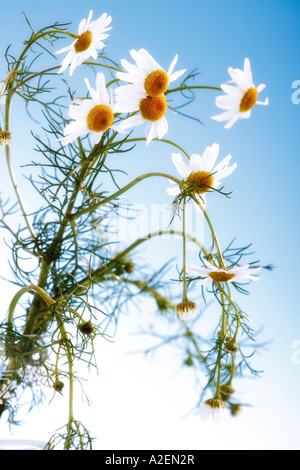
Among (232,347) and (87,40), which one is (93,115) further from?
(232,347)

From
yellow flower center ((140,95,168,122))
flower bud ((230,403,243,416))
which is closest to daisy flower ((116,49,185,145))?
yellow flower center ((140,95,168,122))

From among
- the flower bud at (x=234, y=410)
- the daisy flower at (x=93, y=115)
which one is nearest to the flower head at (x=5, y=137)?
the daisy flower at (x=93, y=115)

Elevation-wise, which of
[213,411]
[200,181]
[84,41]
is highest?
[84,41]

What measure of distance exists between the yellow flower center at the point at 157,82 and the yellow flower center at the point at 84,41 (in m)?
0.10

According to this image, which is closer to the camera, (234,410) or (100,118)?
(100,118)

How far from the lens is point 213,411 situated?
1.21 feet

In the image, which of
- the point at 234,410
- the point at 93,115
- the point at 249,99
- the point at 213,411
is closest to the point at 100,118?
the point at 93,115

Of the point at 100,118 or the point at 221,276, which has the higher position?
the point at 100,118

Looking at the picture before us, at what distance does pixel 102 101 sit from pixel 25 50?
0.12 m

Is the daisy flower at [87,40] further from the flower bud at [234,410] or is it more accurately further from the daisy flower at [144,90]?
the flower bud at [234,410]

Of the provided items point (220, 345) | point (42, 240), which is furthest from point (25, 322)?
point (220, 345)

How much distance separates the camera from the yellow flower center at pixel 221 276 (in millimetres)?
328

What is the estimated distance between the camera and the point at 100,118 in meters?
0.36

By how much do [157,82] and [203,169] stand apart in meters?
0.08
